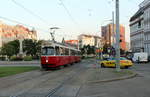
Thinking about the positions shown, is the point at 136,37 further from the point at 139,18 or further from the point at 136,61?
the point at 136,61

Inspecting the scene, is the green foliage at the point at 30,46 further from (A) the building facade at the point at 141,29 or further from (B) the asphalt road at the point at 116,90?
(B) the asphalt road at the point at 116,90

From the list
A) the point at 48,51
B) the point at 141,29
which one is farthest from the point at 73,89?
the point at 141,29

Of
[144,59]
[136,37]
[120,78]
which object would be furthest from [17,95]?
[136,37]

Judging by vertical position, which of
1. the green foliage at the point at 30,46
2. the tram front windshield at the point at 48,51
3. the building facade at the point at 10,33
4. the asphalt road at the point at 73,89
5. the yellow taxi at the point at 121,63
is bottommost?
the asphalt road at the point at 73,89

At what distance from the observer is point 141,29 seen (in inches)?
4087

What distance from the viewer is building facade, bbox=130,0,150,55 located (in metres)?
87.6

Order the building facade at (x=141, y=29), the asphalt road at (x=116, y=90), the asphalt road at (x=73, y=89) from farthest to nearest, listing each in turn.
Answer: the building facade at (x=141, y=29), the asphalt road at (x=73, y=89), the asphalt road at (x=116, y=90)

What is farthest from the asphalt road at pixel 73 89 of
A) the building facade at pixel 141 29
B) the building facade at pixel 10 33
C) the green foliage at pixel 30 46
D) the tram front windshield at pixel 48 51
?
the building facade at pixel 10 33

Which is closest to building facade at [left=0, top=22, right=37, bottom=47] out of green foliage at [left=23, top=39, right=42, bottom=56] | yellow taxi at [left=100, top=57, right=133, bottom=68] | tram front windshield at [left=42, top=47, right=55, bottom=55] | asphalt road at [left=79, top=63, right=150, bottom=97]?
green foliage at [left=23, top=39, right=42, bottom=56]

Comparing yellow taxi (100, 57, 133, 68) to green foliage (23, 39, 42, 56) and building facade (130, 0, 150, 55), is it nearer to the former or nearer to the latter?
building facade (130, 0, 150, 55)

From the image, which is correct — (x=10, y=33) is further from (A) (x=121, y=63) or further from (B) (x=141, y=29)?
(A) (x=121, y=63)

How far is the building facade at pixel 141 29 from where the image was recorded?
287 feet

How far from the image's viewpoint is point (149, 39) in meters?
85.6

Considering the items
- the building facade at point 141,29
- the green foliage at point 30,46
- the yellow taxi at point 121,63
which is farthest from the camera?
the green foliage at point 30,46
